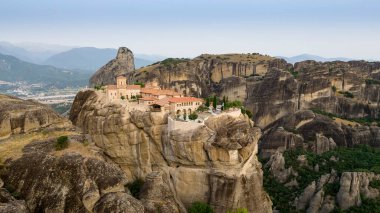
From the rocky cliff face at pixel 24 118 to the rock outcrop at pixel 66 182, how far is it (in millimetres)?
4357

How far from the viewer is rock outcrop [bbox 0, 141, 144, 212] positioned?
40.1m

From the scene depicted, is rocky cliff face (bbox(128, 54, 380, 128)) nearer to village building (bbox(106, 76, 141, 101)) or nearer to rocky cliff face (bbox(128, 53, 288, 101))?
rocky cliff face (bbox(128, 53, 288, 101))

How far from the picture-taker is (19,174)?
1689 inches

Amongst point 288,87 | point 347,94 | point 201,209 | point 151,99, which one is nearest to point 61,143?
point 151,99

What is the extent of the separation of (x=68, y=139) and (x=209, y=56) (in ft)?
269

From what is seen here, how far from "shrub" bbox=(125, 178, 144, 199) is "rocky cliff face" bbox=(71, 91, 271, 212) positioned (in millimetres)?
1486

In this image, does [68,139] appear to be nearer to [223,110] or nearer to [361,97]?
[223,110]

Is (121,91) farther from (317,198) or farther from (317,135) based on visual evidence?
(317,135)

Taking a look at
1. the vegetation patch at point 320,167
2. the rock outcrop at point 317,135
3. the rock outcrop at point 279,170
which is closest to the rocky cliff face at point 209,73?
the rock outcrop at point 317,135

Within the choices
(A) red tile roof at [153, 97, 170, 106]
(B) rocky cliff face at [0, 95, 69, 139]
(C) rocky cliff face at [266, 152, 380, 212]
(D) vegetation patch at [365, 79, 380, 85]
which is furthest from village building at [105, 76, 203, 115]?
(D) vegetation patch at [365, 79, 380, 85]

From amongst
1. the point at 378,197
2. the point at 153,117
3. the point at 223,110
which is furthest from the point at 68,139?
the point at 378,197

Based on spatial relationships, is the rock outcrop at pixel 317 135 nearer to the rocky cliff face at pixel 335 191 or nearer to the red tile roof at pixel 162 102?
the rocky cliff face at pixel 335 191

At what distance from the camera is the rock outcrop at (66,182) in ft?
132

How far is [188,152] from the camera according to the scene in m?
49.6
